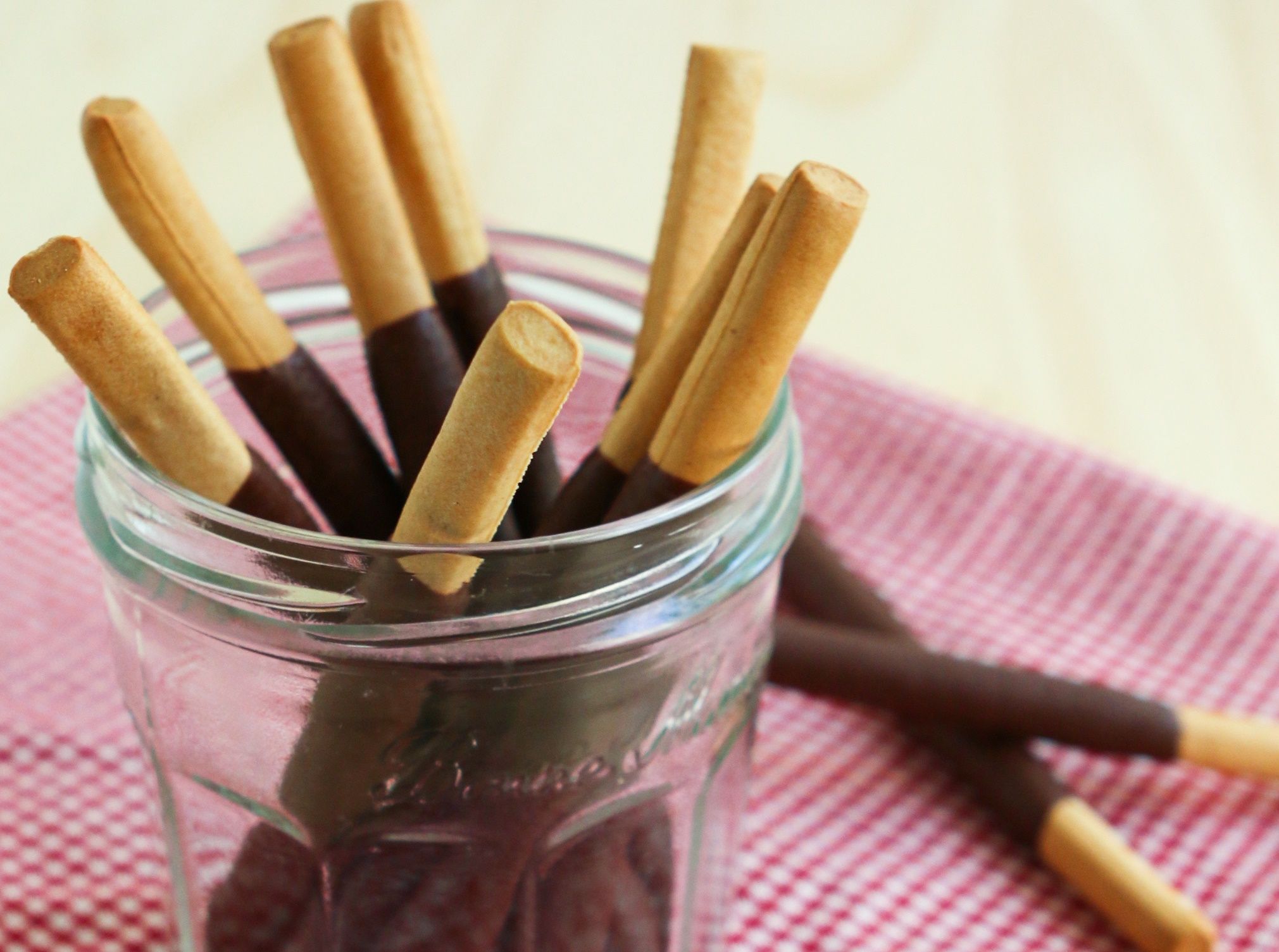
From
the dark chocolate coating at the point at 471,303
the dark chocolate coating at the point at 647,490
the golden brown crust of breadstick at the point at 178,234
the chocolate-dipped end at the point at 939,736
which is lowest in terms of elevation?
the chocolate-dipped end at the point at 939,736

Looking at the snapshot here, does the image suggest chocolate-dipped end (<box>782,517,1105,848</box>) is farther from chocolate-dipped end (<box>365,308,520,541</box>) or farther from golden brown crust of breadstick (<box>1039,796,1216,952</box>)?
chocolate-dipped end (<box>365,308,520,541</box>)

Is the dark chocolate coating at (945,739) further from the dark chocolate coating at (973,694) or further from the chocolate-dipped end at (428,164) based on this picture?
the chocolate-dipped end at (428,164)

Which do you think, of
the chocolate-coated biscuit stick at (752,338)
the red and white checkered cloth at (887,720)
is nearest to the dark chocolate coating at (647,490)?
the chocolate-coated biscuit stick at (752,338)

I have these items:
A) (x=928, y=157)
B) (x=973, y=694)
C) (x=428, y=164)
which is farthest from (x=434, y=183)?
(x=928, y=157)

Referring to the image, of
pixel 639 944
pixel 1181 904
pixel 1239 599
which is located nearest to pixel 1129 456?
pixel 1239 599

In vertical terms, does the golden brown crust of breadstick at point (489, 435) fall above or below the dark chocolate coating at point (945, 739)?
above

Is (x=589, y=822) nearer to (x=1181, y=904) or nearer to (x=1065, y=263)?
(x=1181, y=904)
